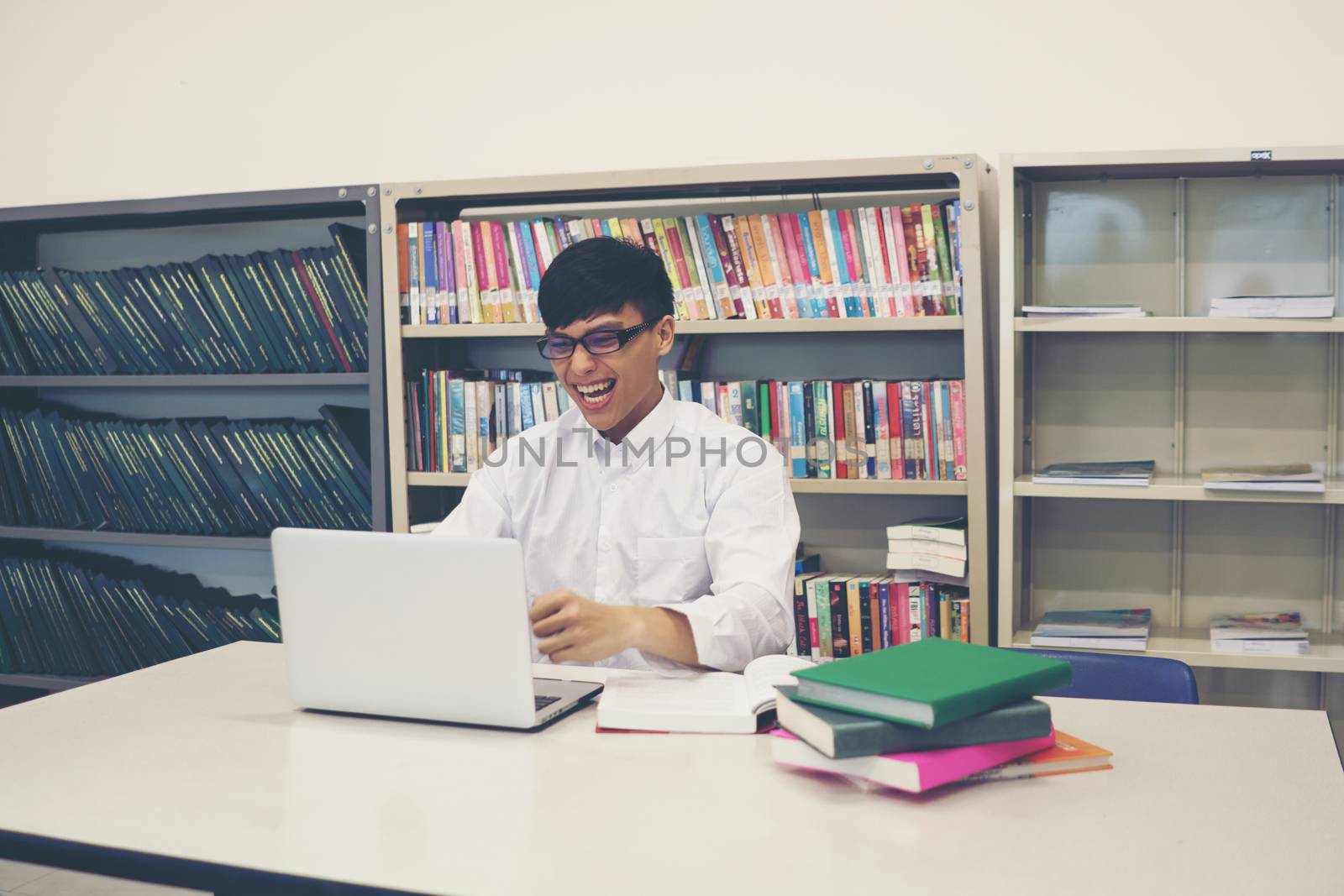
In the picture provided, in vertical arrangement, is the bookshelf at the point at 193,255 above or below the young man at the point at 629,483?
above

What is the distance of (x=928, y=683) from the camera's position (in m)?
1.14

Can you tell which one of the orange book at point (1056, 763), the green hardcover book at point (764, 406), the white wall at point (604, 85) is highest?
the white wall at point (604, 85)

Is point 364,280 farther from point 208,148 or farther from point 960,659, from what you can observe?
point 960,659

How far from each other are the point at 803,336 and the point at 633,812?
1.85 m

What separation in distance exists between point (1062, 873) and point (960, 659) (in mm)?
332

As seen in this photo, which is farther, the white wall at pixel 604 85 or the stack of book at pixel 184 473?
the stack of book at pixel 184 473

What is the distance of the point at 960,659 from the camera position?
1.25 metres

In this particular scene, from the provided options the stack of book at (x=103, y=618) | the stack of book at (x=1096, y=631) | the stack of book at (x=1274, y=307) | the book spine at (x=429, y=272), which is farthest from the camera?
the stack of book at (x=103, y=618)

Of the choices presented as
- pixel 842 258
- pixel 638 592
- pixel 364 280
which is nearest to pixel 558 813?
pixel 638 592

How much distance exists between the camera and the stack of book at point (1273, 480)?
88.7 inches

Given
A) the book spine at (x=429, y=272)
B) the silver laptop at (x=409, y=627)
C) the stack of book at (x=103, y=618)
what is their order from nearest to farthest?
the silver laptop at (x=409, y=627)
the book spine at (x=429, y=272)
the stack of book at (x=103, y=618)

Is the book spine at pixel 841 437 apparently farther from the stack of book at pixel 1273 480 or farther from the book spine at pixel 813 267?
the stack of book at pixel 1273 480

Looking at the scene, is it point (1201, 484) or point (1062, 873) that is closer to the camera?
point (1062, 873)

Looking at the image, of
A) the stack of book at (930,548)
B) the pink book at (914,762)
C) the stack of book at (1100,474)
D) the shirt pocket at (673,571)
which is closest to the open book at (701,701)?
the pink book at (914,762)
